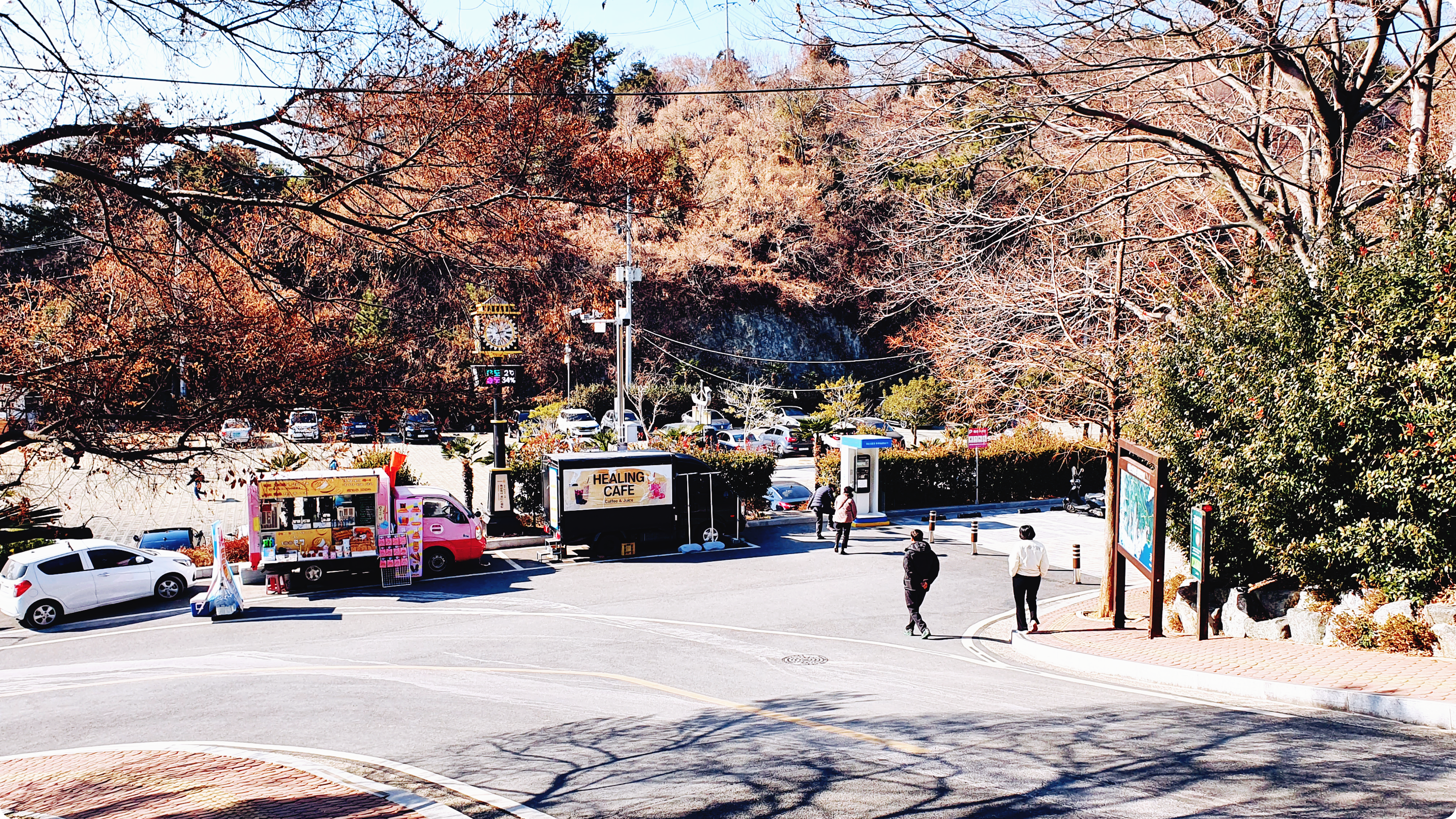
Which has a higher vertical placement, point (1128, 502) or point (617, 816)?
point (1128, 502)

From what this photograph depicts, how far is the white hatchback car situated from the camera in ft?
55.7

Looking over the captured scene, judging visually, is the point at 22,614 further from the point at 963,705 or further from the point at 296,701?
the point at 963,705

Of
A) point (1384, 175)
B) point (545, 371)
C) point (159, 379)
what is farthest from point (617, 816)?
point (545, 371)

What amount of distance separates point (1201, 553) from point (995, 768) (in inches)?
231

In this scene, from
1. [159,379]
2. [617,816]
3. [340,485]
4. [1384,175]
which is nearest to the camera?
[617,816]

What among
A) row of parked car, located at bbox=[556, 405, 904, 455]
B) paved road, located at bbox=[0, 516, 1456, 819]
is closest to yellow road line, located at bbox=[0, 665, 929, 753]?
paved road, located at bbox=[0, 516, 1456, 819]

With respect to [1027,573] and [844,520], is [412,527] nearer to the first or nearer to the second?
[844,520]

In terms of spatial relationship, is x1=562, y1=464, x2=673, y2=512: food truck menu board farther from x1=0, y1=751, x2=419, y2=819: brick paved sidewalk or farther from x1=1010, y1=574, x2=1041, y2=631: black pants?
x1=0, y1=751, x2=419, y2=819: brick paved sidewalk

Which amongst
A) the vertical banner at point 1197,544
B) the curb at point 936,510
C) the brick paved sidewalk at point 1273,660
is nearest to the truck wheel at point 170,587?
the curb at point 936,510

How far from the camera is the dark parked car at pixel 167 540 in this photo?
2156 centimetres

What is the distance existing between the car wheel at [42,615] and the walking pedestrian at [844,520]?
15.2 m

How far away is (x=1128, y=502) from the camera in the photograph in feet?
43.7

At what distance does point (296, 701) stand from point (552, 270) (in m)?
5.62

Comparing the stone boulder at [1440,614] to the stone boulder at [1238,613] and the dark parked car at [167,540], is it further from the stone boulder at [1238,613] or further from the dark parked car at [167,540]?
the dark parked car at [167,540]
